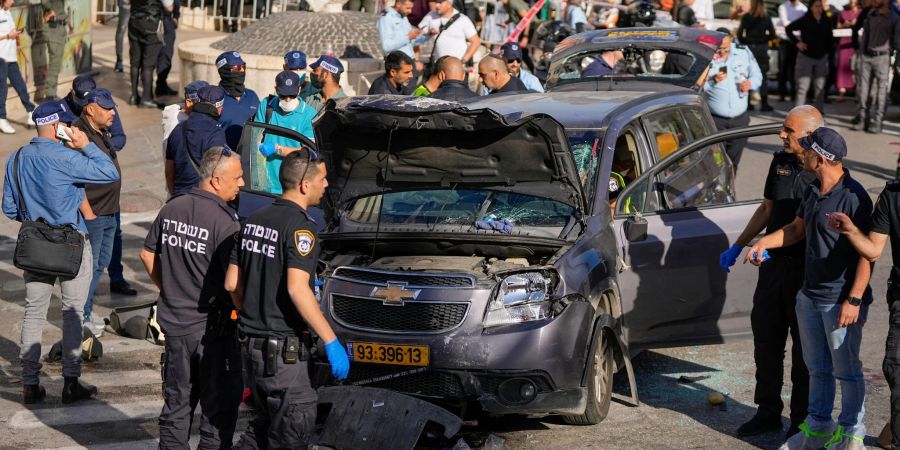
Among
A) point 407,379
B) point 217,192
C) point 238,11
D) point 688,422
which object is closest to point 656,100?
point 688,422

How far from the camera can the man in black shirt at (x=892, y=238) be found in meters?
6.37

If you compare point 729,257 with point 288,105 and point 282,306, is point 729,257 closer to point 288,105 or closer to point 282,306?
point 282,306

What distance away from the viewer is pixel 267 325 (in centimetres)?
593

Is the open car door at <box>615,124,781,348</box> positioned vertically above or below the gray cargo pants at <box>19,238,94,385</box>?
above

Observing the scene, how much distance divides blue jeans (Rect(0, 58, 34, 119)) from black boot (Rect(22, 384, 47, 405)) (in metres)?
8.56

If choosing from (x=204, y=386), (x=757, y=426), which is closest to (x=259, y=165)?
(x=204, y=386)

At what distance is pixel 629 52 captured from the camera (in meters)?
11.7

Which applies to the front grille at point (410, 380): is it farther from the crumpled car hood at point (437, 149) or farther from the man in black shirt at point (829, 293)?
the man in black shirt at point (829, 293)

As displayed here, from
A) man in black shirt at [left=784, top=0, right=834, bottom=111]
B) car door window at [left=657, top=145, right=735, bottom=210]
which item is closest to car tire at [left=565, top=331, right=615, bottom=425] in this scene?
car door window at [left=657, top=145, right=735, bottom=210]

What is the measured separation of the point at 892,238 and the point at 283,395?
3201 millimetres

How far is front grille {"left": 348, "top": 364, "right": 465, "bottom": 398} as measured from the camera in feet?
22.8

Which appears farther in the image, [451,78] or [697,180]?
[451,78]

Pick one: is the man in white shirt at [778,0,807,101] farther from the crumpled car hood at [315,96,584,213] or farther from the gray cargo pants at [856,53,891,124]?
the crumpled car hood at [315,96,584,213]

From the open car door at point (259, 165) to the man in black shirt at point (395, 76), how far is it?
1686 mm
